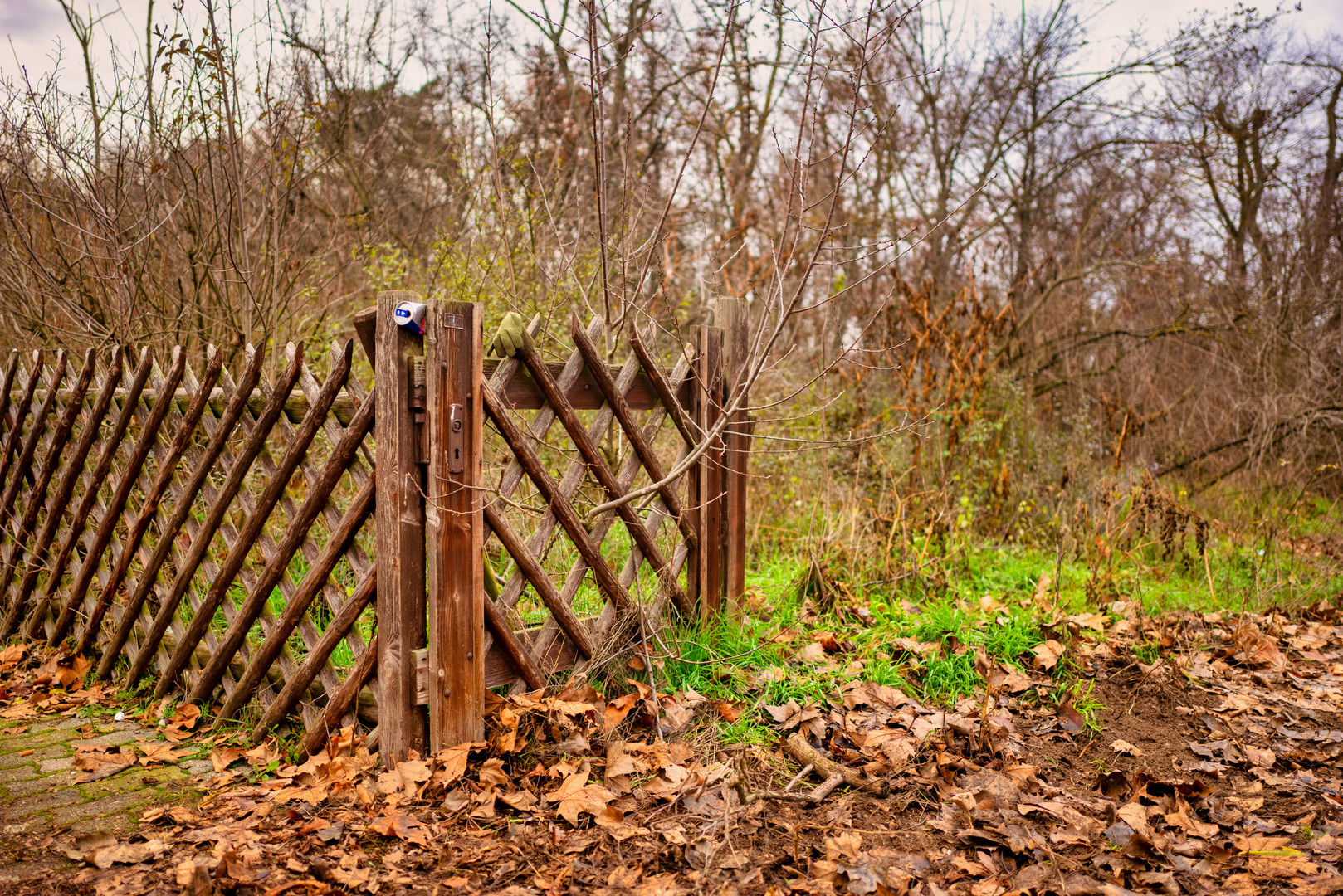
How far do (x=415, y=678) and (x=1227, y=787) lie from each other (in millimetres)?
2918

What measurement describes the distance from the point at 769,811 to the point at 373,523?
1.95 meters

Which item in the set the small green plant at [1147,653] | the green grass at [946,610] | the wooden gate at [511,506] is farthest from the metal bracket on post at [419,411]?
the small green plant at [1147,653]

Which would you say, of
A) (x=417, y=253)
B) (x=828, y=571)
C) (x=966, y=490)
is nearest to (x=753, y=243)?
(x=417, y=253)

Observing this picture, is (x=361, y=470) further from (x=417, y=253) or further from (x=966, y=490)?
(x=417, y=253)

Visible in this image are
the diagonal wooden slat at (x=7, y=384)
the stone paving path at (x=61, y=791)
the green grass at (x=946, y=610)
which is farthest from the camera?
the diagonal wooden slat at (x=7, y=384)

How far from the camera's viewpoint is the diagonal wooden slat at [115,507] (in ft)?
11.9

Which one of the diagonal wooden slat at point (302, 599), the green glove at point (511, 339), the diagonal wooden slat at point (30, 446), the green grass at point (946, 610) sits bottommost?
the green grass at point (946, 610)

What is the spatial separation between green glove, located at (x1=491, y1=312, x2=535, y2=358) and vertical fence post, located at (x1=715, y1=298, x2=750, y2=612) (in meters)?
1.06

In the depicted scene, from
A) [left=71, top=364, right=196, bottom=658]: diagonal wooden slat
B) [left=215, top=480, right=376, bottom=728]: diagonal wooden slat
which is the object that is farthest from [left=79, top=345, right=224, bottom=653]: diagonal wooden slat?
[left=215, top=480, right=376, bottom=728]: diagonal wooden slat

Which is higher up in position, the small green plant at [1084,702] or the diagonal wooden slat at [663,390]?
the diagonal wooden slat at [663,390]

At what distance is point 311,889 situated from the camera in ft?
7.18

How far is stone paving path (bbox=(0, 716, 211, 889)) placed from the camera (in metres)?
2.52

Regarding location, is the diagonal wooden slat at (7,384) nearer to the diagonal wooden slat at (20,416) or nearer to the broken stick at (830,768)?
the diagonal wooden slat at (20,416)

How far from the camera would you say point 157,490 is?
374 cm
